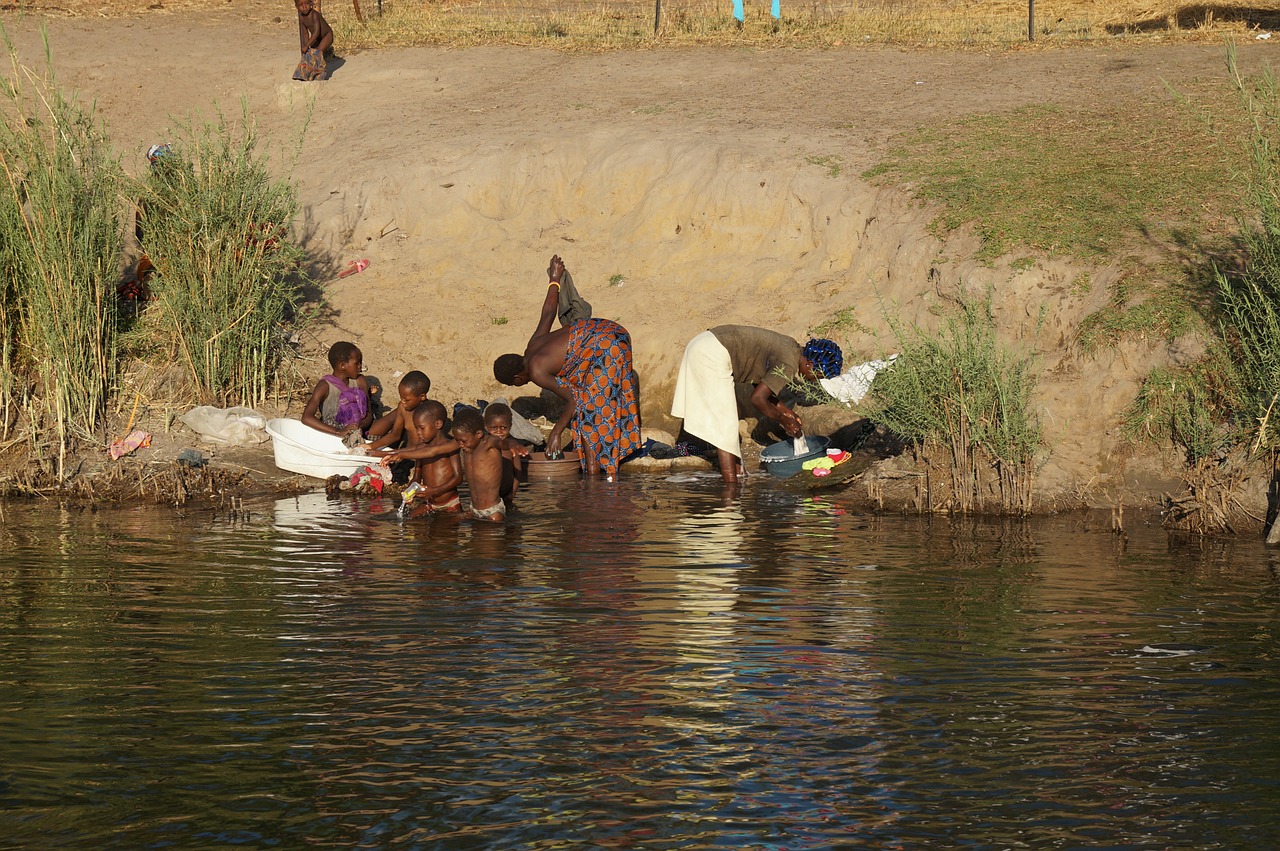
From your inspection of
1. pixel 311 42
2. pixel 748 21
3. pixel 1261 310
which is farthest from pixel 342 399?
pixel 748 21

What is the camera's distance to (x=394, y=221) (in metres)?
15.1

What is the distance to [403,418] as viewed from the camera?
10.9 meters

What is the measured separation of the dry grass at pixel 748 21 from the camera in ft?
61.8

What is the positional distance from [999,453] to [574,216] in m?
6.47

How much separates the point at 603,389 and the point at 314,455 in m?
2.22

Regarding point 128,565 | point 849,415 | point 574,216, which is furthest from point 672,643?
point 574,216

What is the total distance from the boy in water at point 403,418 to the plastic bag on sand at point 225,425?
0.94m

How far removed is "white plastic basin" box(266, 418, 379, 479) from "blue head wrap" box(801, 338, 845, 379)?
3.49 meters

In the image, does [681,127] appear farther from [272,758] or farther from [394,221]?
[272,758]

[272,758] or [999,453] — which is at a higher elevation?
[999,453]

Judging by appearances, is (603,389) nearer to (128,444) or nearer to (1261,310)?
(128,444)

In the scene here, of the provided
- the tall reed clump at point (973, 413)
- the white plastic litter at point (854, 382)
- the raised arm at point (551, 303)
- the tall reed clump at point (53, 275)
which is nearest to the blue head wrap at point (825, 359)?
the white plastic litter at point (854, 382)

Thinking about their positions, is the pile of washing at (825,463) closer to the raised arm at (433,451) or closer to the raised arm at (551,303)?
the raised arm at (551,303)

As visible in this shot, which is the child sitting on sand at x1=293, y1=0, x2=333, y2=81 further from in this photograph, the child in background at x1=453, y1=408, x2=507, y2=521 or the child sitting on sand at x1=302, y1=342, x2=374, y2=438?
the child in background at x1=453, y1=408, x2=507, y2=521
